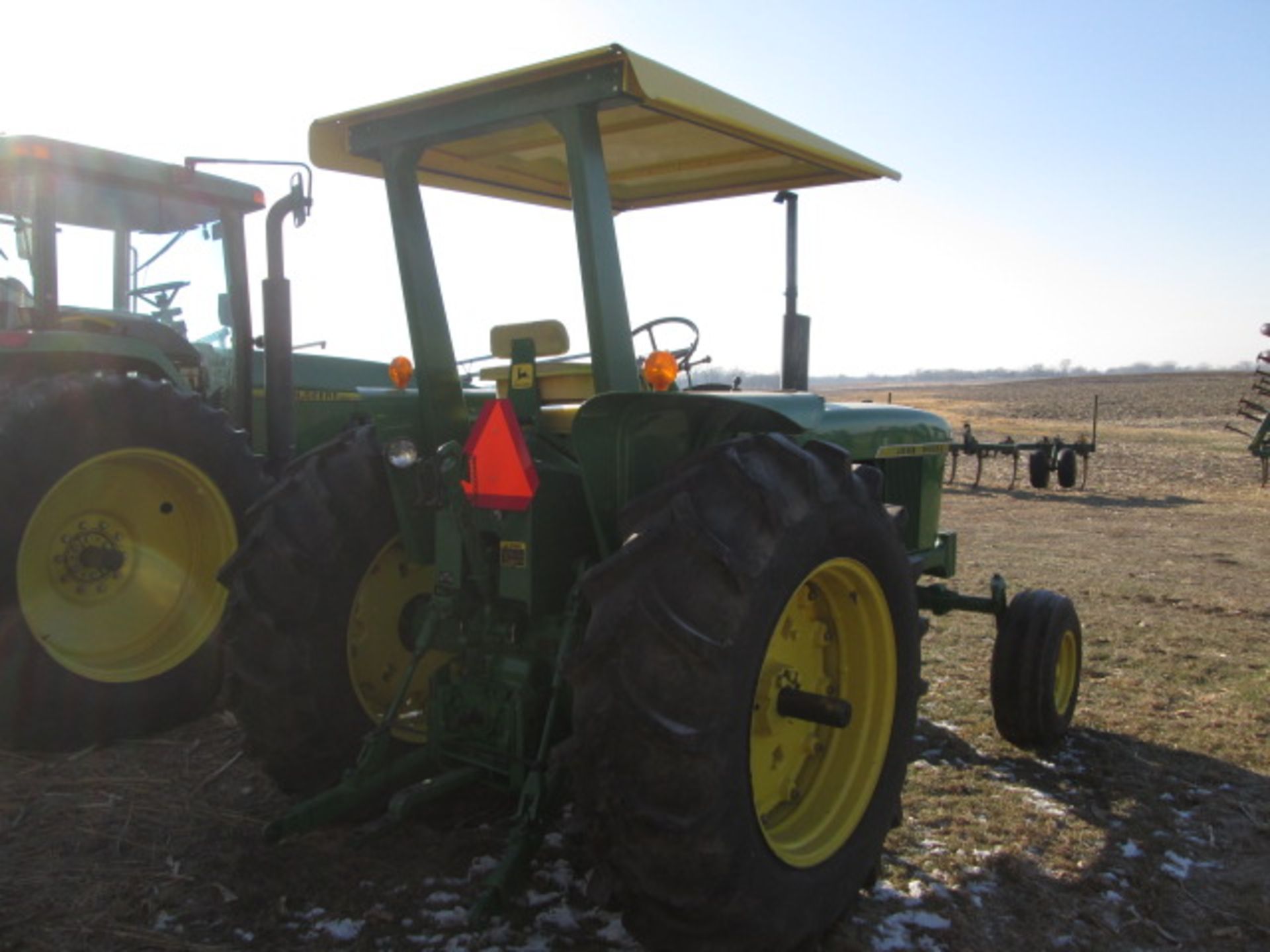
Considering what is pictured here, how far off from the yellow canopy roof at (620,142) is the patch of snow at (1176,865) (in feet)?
8.27

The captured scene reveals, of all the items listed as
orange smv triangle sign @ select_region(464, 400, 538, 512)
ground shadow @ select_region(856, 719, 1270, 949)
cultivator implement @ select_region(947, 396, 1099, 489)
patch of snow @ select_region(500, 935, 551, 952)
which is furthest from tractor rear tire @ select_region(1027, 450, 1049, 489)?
patch of snow @ select_region(500, 935, 551, 952)

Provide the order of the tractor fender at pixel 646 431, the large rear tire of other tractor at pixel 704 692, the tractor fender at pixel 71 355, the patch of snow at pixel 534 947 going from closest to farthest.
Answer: the large rear tire of other tractor at pixel 704 692 < the patch of snow at pixel 534 947 < the tractor fender at pixel 646 431 < the tractor fender at pixel 71 355

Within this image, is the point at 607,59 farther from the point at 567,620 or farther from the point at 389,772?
the point at 389,772

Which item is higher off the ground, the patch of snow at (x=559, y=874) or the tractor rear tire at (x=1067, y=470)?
the tractor rear tire at (x=1067, y=470)

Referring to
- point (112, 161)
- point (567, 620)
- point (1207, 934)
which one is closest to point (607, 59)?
point (567, 620)

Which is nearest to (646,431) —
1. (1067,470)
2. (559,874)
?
(559,874)

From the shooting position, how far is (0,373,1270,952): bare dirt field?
8.79 ft

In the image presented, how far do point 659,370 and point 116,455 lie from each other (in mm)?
→ 2926

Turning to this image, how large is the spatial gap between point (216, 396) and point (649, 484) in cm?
414

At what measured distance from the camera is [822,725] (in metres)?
2.89

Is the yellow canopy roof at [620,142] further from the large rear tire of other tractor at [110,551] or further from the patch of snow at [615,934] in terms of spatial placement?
the patch of snow at [615,934]

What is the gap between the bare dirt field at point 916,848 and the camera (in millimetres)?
2678

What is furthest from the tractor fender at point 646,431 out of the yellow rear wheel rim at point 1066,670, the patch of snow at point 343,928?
the yellow rear wheel rim at point 1066,670

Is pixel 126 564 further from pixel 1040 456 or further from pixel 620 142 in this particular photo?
pixel 1040 456
